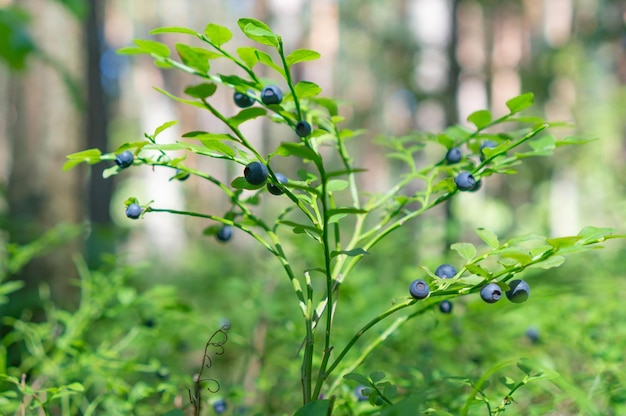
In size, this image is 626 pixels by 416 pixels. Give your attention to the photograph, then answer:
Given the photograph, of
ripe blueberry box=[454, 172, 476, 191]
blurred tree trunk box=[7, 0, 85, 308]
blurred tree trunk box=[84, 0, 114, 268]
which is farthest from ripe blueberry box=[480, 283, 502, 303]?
blurred tree trunk box=[84, 0, 114, 268]

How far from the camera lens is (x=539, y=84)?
239 inches

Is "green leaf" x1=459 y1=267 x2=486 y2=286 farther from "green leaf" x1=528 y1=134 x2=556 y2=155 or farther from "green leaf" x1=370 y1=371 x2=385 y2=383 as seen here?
→ "green leaf" x1=528 y1=134 x2=556 y2=155

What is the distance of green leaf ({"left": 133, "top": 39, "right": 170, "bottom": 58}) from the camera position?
1.03 metres

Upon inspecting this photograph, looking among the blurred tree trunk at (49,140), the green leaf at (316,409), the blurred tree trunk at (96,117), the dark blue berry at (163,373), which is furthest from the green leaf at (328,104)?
the blurred tree trunk at (96,117)

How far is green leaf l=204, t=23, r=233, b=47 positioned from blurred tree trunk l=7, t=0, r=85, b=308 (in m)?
2.14

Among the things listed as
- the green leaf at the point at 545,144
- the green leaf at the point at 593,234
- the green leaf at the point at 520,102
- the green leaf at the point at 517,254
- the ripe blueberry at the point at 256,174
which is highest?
the green leaf at the point at 520,102

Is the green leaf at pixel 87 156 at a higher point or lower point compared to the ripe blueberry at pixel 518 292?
higher

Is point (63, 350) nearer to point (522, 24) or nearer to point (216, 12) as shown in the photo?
point (522, 24)

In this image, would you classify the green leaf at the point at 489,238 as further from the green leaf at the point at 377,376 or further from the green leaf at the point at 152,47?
the green leaf at the point at 152,47

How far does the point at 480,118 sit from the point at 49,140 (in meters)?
2.53

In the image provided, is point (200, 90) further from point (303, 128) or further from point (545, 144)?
point (545, 144)

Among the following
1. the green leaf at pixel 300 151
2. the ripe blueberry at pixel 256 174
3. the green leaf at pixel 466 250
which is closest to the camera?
the green leaf at pixel 300 151

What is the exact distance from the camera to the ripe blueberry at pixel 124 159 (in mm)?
1124

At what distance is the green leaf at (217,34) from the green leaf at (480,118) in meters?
0.54
